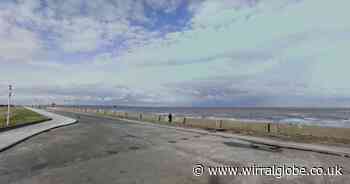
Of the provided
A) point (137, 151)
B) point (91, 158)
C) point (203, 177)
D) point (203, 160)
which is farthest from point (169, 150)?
point (203, 177)

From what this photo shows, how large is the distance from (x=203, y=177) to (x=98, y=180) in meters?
2.72

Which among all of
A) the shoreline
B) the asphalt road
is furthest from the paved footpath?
the shoreline

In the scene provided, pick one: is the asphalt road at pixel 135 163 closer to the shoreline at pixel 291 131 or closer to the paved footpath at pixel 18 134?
the paved footpath at pixel 18 134

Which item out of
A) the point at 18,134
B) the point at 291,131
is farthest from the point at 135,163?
the point at 291,131

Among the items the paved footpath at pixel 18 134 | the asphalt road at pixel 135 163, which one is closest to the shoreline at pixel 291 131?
the asphalt road at pixel 135 163

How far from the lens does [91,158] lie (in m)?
9.03

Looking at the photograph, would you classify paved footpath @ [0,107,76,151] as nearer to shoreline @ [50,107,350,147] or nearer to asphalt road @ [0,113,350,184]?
asphalt road @ [0,113,350,184]

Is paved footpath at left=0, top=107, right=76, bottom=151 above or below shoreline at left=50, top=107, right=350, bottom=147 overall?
above

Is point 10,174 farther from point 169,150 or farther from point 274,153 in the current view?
point 274,153

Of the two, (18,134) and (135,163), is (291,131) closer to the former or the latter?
(135,163)

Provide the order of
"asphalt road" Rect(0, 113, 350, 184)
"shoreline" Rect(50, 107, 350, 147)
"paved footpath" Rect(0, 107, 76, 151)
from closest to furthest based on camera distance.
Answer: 1. "asphalt road" Rect(0, 113, 350, 184)
2. "paved footpath" Rect(0, 107, 76, 151)
3. "shoreline" Rect(50, 107, 350, 147)

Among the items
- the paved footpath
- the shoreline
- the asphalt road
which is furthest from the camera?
the shoreline

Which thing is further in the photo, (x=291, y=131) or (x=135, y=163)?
(x=291, y=131)

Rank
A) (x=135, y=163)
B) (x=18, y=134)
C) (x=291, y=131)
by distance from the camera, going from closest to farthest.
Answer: (x=135, y=163)
(x=18, y=134)
(x=291, y=131)
